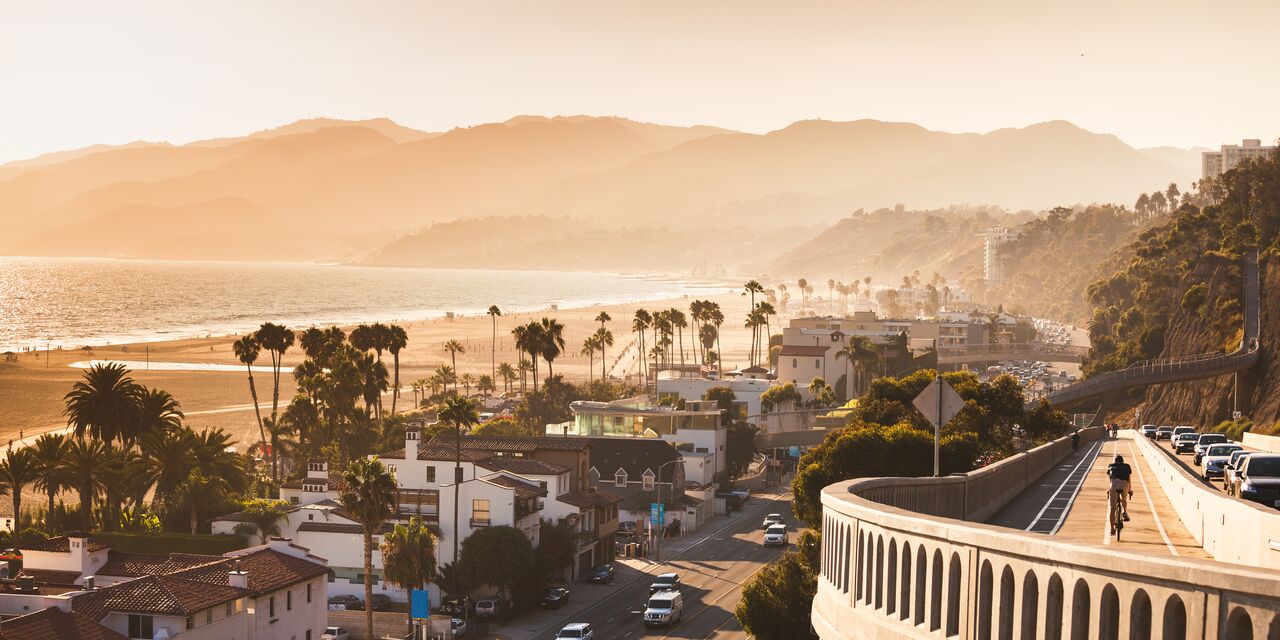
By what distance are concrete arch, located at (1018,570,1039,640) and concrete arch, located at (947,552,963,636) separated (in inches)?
40.6

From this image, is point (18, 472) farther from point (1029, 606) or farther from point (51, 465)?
point (1029, 606)

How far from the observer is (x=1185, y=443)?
54500 mm

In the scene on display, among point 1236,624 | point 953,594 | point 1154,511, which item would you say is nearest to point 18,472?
point 1154,511

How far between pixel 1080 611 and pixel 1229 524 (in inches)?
266

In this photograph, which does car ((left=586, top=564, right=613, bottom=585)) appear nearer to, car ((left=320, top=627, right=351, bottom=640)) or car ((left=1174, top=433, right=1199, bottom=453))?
car ((left=320, top=627, right=351, bottom=640))

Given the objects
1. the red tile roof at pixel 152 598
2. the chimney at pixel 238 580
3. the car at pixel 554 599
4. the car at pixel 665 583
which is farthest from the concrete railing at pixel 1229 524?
the car at pixel 554 599

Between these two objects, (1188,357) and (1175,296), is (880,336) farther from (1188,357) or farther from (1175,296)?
(1188,357)

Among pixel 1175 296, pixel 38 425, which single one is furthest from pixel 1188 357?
pixel 38 425

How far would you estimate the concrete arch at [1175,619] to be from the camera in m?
9.34

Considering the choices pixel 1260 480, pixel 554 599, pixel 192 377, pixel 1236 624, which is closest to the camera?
pixel 1236 624

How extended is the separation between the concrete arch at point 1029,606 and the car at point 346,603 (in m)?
50.6

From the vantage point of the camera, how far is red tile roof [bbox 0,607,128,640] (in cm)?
3706

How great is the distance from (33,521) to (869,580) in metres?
65.9

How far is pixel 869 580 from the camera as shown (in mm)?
13953
